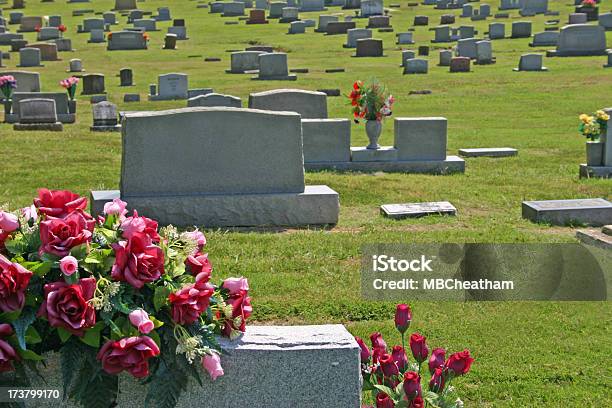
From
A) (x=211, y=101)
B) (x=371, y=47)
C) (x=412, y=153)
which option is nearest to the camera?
(x=412, y=153)

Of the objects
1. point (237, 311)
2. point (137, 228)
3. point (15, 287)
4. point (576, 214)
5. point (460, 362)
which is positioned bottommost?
point (576, 214)

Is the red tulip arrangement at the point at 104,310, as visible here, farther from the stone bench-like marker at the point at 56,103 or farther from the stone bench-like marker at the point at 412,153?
the stone bench-like marker at the point at 56,103

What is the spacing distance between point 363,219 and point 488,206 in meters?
2.09

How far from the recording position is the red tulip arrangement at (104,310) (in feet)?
12.3

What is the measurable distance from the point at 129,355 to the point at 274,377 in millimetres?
594

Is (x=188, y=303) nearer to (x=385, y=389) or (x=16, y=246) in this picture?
(x=16, y=246)

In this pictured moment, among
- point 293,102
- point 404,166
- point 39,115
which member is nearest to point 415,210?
point 404,166

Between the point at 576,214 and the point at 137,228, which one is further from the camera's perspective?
the point at 576,214

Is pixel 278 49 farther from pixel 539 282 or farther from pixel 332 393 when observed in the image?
pixel 332 393

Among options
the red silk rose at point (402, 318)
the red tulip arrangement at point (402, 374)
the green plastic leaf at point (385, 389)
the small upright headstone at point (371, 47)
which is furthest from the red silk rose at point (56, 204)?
the small upright headstone at point (371, 47)

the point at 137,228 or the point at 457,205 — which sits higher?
the point at 137,228

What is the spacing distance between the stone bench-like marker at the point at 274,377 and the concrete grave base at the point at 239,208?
758 cm

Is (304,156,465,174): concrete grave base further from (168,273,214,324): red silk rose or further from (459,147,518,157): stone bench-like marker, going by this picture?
(168,273,214,324): red silk rose

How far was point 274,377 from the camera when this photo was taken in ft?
13.0
